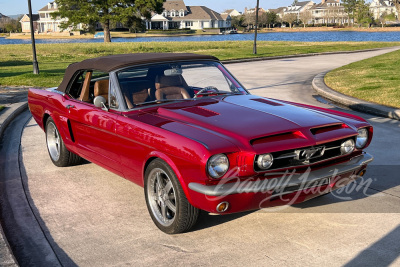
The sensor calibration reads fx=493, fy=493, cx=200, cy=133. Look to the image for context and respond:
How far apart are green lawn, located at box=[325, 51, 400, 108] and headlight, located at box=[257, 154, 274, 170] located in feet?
25.8

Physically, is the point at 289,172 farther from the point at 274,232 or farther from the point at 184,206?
the point at 184,206

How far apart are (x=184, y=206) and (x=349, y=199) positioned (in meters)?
2.08

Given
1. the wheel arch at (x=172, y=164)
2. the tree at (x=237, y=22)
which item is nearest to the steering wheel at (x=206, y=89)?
the wheel arch at (x=172, y=164)

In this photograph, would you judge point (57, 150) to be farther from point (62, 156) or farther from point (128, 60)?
point (128, 60)

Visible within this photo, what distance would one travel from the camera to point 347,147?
4762mm

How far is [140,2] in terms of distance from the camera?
66438 mm

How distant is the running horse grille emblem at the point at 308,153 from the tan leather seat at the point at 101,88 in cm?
249

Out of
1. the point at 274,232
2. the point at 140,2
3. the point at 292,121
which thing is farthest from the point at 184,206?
the point at 140,2

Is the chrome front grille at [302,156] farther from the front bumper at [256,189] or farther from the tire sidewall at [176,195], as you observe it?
the tire sidewall at [176,195]

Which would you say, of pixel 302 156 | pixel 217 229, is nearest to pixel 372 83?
pixel 302 156

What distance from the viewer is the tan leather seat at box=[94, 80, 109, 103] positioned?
5776 millimetres

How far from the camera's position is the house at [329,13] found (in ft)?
573

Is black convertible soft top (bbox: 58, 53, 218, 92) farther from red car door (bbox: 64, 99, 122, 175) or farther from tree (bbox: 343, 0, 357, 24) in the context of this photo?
tree (bbox: 343, 0, 357, 24)

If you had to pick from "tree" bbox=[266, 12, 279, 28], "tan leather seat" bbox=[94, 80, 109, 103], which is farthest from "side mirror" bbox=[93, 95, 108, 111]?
"tree" bbox=[266, 12, 279, 28]
